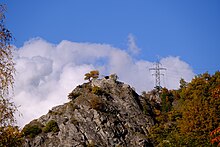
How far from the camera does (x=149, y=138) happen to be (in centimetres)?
6425

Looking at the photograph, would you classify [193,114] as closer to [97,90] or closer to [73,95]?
[97,90]

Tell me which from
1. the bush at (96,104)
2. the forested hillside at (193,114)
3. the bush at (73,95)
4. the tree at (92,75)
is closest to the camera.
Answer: the forested hillside at (193,114)

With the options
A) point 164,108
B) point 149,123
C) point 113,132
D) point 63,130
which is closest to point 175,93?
point 164,108

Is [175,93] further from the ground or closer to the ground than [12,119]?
further from the ground

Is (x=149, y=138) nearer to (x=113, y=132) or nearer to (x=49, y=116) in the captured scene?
(x=113, y=132)

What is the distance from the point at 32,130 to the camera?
207 ft

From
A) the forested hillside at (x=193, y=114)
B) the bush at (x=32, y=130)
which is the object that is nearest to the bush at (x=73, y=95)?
the bush at (x=32, y=130)

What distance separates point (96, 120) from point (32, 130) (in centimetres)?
958

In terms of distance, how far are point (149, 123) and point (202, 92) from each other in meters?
10.2

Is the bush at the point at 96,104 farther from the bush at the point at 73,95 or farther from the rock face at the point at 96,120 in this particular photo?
the bush at the point at 73,95

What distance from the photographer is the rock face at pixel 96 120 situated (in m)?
61.7

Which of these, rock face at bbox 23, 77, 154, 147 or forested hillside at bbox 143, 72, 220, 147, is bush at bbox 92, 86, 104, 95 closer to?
rock face at bbox 23, 77, 154, 147

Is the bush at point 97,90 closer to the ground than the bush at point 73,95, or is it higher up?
higher up

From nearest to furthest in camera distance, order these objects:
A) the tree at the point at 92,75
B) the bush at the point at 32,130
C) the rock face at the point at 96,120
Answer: the rock face at the point at 96,120, the bush at the point at 32,130, the tree at the point at 92,75
